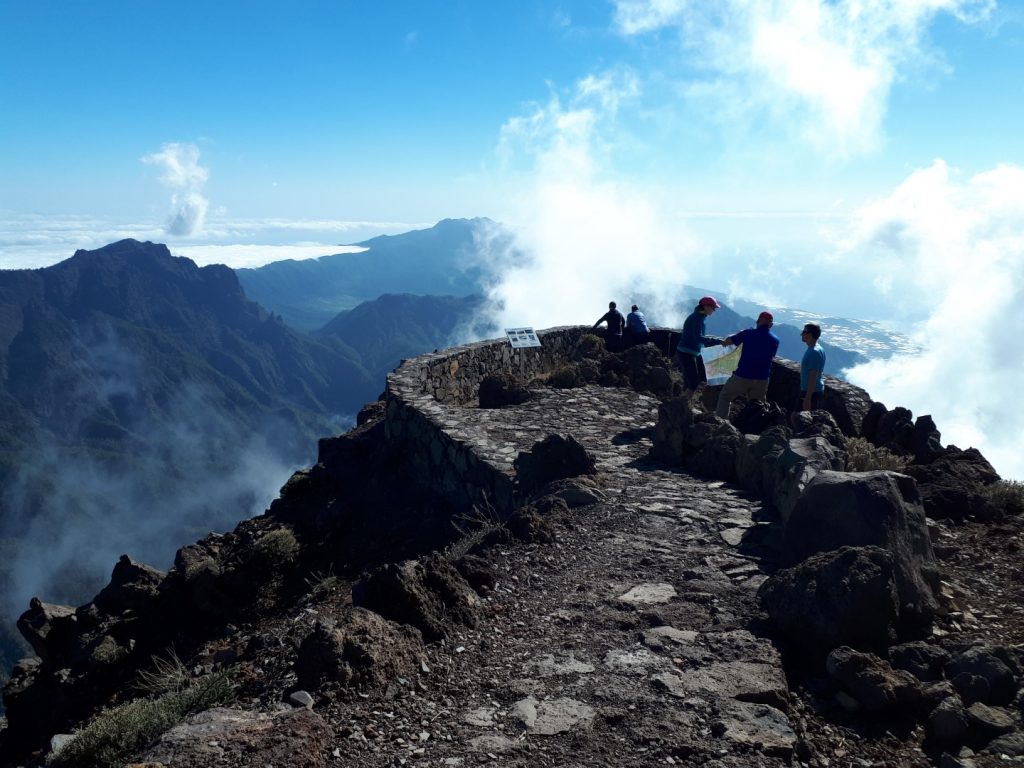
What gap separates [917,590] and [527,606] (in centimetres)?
279

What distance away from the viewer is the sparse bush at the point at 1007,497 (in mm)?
8102

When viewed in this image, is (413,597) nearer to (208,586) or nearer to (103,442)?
(208,586)

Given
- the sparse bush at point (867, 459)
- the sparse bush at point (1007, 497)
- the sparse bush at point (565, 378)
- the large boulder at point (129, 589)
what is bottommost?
the large boulder at point (129, 589)

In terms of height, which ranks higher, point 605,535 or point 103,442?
point 605,535

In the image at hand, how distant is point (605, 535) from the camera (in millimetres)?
7473

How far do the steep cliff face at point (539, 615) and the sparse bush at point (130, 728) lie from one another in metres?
0.06

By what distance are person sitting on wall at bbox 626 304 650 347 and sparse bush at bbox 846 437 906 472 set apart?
10.3 metres

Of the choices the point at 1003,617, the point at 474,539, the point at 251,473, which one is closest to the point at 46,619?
the point at 474,539

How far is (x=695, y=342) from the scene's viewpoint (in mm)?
12734

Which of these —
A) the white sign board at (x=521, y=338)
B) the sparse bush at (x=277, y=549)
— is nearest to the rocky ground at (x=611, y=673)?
the sparse bush at (x=277, y=549)

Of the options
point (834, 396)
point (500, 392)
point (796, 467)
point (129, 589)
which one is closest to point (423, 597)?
point (796, 467)

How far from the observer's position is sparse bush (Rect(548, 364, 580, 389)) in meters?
15.9

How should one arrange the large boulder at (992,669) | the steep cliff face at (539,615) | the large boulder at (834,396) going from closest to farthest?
1. the steep cliff face at (539,615)
2. the large boulder at (992,669)
3. the large boulder at (834,396)

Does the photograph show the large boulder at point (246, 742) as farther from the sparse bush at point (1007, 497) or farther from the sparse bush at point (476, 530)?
the sparse bush at point (1007, 497)
